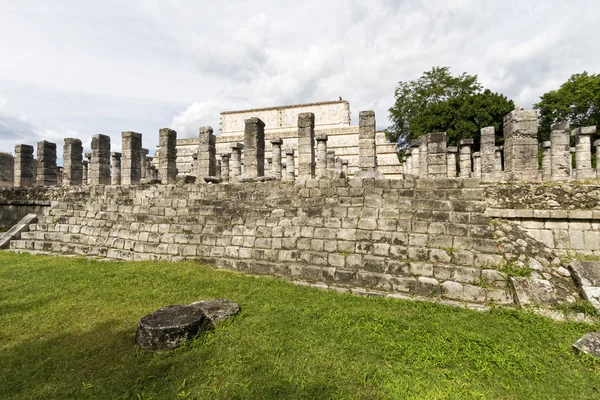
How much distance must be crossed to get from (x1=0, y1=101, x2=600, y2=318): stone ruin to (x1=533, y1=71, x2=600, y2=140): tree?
23458mm

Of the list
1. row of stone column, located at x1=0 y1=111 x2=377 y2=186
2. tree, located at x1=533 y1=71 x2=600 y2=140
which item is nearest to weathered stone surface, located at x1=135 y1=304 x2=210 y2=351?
row of stone column, located at x1=0 y1=111 x2=377 y2=186

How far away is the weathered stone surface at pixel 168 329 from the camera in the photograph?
331 centimetres

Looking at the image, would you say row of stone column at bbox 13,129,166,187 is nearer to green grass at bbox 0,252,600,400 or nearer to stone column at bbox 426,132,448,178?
green grass at bbox 0,252,600,400

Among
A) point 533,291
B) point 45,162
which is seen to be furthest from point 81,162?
point 533,291

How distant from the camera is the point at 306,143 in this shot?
10.4m

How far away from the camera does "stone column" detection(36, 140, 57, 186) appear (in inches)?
531

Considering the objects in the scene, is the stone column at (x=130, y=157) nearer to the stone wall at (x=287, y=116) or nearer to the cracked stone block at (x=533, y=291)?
the cracked stone block at (x=533, y=291)

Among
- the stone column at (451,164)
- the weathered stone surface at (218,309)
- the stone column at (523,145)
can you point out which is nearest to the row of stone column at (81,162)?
the weathered stone surface at (218,309)

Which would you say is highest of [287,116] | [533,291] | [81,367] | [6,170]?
[287,116]

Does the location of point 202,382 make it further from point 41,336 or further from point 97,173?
point 97,173

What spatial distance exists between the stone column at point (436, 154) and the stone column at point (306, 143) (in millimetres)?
4239

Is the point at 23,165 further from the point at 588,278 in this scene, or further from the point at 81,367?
the point at 588,278

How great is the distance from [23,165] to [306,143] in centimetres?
1520

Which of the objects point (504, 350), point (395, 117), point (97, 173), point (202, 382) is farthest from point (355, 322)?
point (395, 117)
